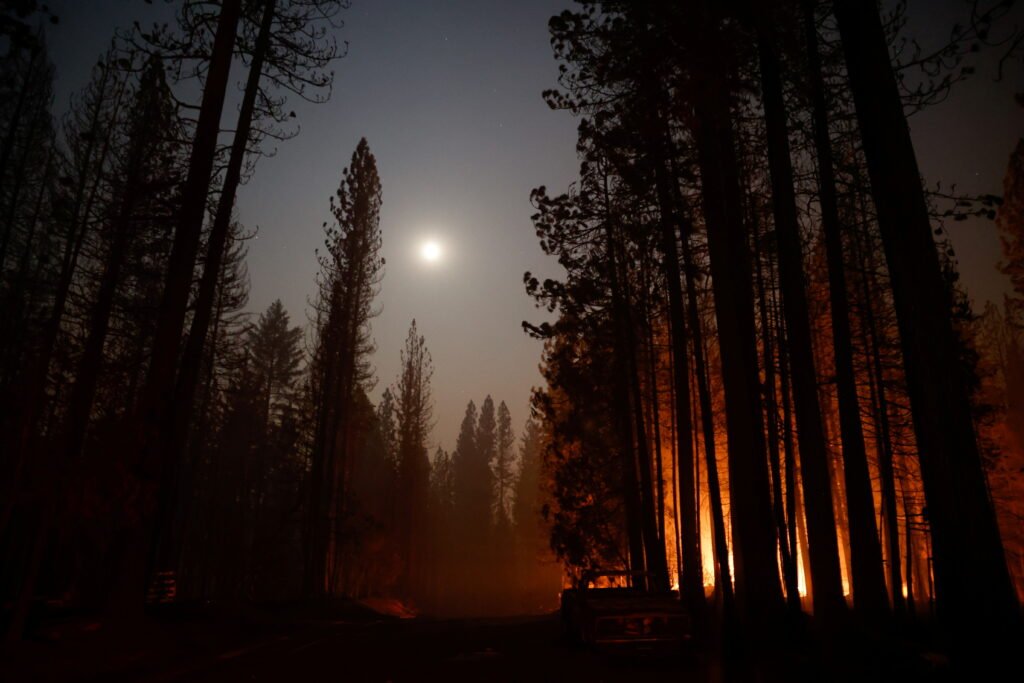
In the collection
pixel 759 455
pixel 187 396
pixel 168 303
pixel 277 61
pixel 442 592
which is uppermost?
pixel 277 61

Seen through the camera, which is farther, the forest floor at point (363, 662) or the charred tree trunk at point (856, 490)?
the charred tree trunk at point (856, 490)

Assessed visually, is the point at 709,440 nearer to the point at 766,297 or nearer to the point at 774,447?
the point at 774,447

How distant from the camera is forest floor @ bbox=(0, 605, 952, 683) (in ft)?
27.1

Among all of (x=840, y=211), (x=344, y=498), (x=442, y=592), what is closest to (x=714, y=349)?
(x=840, y=211)

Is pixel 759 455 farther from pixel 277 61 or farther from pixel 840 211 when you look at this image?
pixel 277 61

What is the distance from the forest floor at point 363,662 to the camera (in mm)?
8266

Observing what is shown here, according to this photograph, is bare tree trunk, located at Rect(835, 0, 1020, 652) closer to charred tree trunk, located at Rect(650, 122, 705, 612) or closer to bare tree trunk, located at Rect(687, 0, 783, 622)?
bare tree trunk, located at Rect(687, 0, 783, 622)

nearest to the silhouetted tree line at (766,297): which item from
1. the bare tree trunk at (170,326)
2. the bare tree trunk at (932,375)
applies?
the bare tree trunk at (932,375)

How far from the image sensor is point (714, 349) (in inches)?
→ 1143

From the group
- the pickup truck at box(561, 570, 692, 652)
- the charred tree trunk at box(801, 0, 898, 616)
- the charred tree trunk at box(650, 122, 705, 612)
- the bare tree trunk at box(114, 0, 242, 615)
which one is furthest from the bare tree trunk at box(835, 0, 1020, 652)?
the bare tree trunk at box(114, 0, 242, 615)

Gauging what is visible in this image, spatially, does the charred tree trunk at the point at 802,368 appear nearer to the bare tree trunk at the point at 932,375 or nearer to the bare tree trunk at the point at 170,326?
the bare tree trunk at the point at 932,375

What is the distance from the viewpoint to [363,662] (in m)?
10.1

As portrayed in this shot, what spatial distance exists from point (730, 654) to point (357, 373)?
26.1 m

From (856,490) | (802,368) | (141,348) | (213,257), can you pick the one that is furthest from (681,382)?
(141,348)
